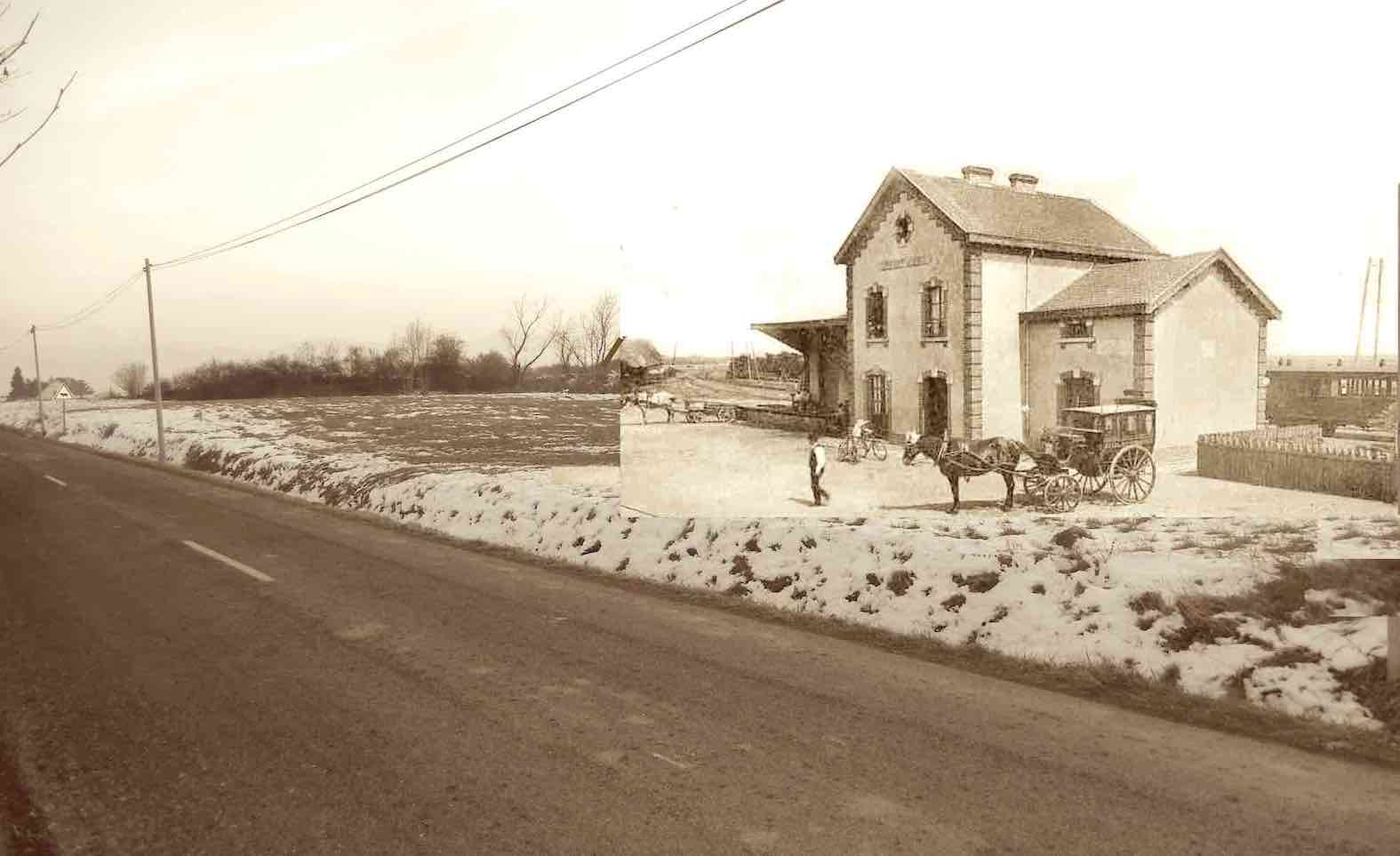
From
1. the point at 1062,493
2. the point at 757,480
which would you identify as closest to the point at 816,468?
the point at 757,480

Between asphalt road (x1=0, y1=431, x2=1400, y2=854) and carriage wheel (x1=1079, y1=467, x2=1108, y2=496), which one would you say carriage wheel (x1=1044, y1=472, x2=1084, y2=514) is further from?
asphalt road (x1=0, y1=431, x2=1400, y2=854)

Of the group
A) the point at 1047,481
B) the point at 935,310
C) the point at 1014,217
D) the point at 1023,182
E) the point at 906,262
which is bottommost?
the point at 1047,481

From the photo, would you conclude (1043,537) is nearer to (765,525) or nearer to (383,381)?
(765,525)

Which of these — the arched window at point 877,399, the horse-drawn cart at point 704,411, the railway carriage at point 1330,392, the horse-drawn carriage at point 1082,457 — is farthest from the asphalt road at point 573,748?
the arched window at point 877,399

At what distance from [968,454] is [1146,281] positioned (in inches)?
90.7

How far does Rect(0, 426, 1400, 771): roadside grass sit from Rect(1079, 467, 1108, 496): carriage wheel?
1364mm

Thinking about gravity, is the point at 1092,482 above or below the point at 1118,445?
below

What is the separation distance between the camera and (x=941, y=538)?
9.27 m

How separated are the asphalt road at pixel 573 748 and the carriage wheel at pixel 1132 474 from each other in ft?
6.22

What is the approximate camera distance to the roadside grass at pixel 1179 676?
5637 millimetres

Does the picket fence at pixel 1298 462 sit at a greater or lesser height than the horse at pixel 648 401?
lesser

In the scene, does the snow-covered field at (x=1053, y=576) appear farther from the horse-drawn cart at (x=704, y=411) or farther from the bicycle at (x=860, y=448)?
the bicycle at (x=860, y=448)

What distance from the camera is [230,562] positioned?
12.0m

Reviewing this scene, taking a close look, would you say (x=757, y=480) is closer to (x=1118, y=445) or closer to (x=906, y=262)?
(x=906, y=262)
